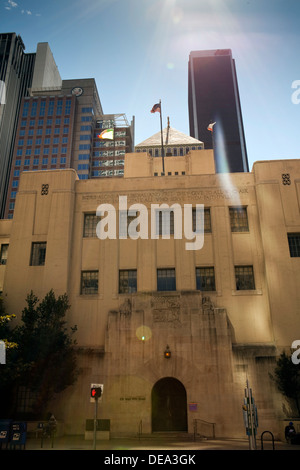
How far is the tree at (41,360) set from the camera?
24.2m

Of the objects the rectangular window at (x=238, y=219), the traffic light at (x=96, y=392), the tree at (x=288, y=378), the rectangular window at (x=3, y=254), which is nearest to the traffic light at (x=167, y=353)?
the tree at (x=288, y=378)

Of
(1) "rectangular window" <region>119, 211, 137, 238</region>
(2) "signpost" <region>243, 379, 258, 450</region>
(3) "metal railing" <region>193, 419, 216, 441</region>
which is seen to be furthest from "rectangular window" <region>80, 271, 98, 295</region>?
(2) "signpost" <region>243, 379, 258, 450</region>

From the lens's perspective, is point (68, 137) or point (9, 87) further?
point (9, 87)

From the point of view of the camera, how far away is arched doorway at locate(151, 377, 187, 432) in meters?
24.7

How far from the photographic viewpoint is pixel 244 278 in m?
29.1

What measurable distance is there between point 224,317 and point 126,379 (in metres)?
7.76

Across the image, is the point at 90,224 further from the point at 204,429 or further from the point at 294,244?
the point at 204,429

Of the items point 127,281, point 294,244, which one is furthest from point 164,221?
point 294,244

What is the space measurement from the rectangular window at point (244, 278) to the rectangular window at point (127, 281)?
7.81m

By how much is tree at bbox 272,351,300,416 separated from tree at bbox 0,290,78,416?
13331mm

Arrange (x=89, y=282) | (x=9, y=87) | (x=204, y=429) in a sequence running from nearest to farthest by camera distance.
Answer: (x=204, y=429), (x=89, y=282), (x=9, y=87)

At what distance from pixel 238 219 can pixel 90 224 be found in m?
12.1

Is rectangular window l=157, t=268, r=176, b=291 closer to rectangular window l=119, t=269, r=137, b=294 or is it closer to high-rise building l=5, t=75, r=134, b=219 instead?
rectangular window l=119, t=269, r=137, b=294
